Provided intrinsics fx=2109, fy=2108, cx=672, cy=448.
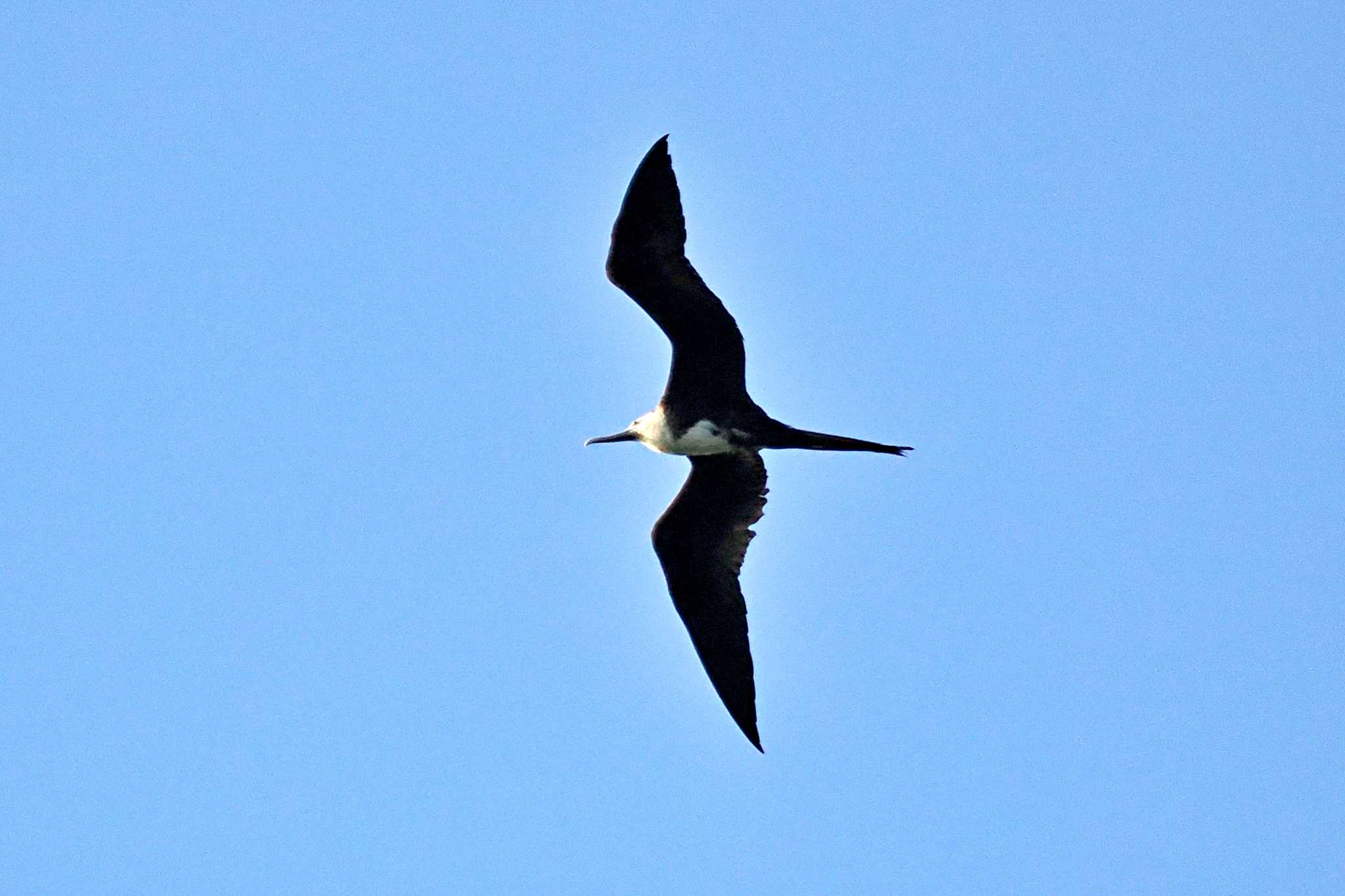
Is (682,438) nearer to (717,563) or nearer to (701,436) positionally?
(701,436)

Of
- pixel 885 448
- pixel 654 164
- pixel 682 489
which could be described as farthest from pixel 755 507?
pixel 654 164

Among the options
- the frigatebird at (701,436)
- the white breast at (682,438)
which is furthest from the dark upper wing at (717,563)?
the white breast at (682,438)

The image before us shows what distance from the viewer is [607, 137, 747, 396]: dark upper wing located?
12.7 metres

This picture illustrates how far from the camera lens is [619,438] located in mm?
14305

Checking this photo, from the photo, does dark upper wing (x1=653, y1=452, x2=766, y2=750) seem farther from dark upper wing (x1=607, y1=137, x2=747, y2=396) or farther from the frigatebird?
dark upper wing (x1=607, y1=137, x2=747, y2=396)

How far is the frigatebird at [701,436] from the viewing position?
12797 millimetres

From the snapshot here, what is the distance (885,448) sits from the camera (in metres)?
12.9

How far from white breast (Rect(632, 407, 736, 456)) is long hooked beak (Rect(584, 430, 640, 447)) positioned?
17 cm

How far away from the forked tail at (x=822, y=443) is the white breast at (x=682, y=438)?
322 mm

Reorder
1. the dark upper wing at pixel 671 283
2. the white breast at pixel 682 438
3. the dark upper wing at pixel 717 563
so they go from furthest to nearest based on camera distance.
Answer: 1. the dark upper wing at pixel 717 563
2. the white breast at pixel 682 438
3. the dark upper wing at pixel 671 283

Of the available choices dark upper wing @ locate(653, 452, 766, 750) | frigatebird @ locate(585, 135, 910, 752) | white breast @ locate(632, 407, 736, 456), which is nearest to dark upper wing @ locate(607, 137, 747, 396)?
frigatebird @ locate(585, 135, 910, 752)

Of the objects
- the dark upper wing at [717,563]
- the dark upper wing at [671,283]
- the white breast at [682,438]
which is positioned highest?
the dark upper wing at [671,283]

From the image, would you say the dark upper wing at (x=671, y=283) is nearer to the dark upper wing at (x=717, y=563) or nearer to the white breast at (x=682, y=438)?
the white breast at (x=682, y=438)

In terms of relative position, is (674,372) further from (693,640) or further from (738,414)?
(693,640)
